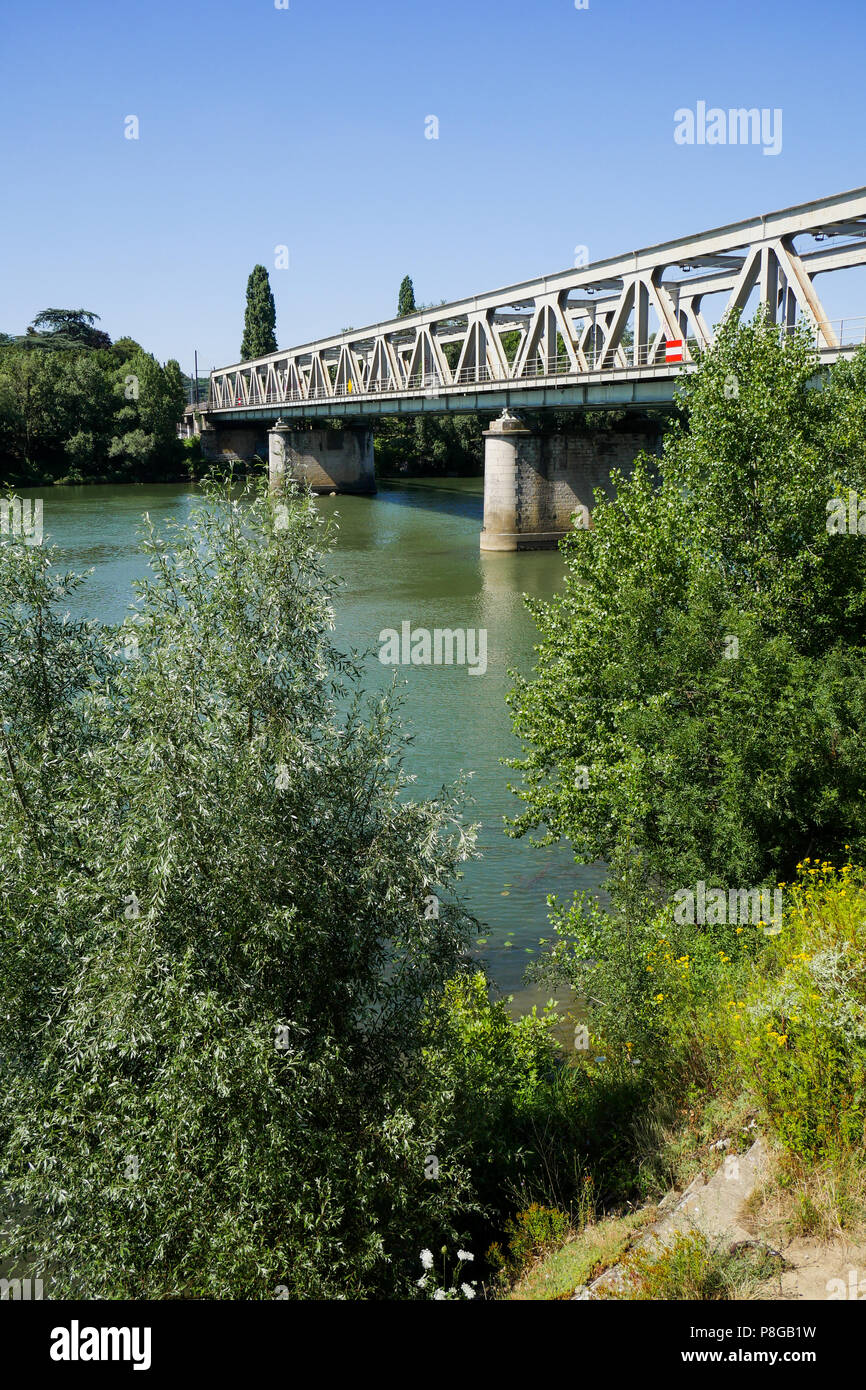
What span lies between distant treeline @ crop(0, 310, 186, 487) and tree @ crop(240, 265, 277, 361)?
17.9m

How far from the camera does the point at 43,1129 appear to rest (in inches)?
355

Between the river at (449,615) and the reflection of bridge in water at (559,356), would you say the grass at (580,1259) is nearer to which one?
the river at (449,615)

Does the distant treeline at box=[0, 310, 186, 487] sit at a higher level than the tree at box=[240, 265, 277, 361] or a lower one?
lower

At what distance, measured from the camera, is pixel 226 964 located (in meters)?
9.09

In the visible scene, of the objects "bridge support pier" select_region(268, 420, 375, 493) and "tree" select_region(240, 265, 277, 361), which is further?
"tree" select_region(240, 265, 277, 361)

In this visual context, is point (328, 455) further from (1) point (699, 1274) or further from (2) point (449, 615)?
(1) point (699, 1274)

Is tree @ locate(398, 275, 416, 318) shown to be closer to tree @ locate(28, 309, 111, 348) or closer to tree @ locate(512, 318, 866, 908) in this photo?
tree @ locate(28, 309, 111, 348)

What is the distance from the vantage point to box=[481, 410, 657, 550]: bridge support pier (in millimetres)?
55906

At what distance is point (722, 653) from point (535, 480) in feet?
139

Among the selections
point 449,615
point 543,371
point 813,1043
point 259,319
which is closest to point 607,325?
point 543,371

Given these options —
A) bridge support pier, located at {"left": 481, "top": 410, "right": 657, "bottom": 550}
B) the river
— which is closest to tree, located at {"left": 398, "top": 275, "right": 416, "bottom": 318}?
the river

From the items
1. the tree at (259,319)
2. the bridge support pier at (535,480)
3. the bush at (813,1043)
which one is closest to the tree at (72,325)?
the tree at (259,319)

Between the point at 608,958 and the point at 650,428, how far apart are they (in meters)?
51.7

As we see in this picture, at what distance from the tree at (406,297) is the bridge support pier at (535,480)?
6052 centimetres
